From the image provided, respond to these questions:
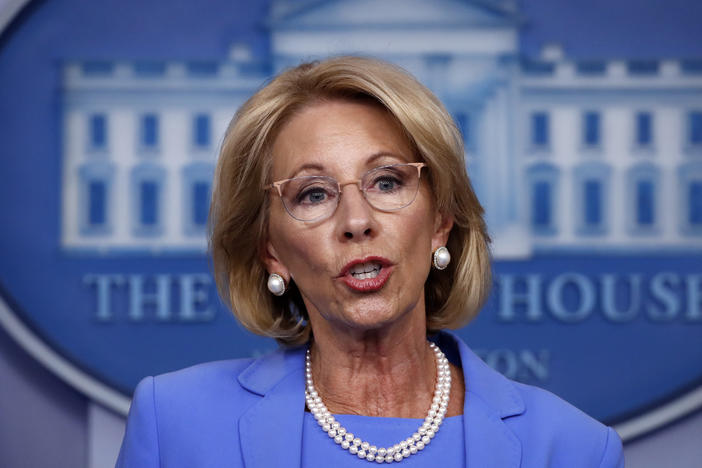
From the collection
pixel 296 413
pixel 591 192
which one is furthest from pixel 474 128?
pixel 296 413

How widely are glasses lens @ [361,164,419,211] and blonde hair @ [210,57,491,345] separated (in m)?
0.06

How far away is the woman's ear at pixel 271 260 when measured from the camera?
1.83m

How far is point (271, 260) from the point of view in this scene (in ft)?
6.12

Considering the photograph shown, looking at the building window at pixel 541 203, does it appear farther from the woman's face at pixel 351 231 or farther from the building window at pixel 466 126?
the woman's face at pixel 351 231

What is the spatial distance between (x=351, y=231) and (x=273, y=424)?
42 centimetres


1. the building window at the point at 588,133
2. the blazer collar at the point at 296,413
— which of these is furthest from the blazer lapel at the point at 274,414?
the building window at the point at 588,133

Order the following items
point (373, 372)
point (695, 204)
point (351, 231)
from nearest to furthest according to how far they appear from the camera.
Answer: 1. point (351, 231)
2. point (373, 372)
3. point (695, 204)

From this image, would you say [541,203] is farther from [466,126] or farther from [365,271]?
[365,271]

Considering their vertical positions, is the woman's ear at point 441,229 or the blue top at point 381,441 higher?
the woman's ear at point 441,229

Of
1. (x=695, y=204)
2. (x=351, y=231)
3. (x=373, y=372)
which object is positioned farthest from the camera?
(x=695, y=204)

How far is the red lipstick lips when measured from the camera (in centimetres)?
162

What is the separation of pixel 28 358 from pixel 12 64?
1026 millimetres

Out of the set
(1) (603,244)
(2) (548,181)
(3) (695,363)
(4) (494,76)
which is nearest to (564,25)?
(4) (494,76)

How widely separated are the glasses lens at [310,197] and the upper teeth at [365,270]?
12cm
